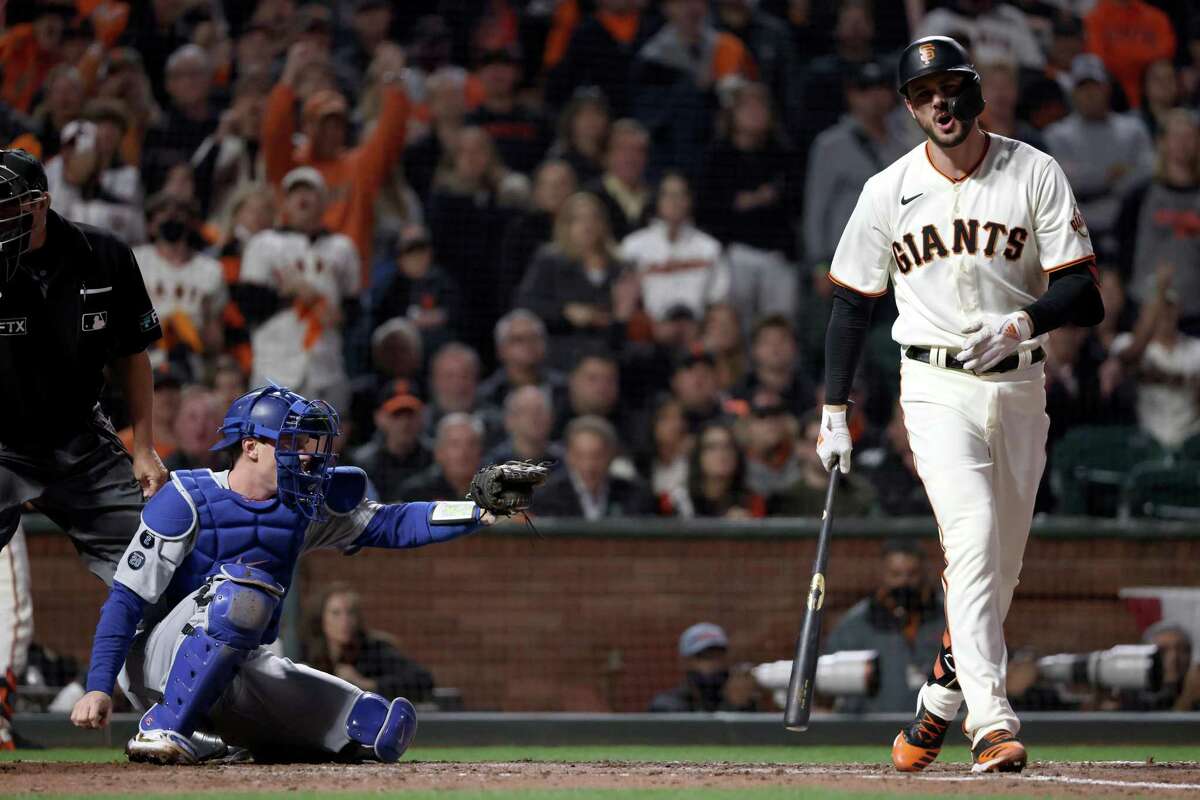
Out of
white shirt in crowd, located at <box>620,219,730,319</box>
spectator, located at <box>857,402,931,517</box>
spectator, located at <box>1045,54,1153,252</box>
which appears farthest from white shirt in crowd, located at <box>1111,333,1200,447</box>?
white shirt in crowd, located at <box>620,219,730,319</box>

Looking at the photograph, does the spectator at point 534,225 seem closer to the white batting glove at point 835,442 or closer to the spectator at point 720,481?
the spectator at point 720,481

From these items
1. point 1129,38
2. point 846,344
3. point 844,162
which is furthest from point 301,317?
point 1129,38

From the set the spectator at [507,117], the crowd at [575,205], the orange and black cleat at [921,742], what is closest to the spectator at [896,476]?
the crowd at [575,205]

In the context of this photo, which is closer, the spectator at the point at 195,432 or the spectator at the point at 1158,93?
the spectator at the point at 195,432

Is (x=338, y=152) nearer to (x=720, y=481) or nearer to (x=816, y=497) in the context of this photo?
(x=720, y=481)

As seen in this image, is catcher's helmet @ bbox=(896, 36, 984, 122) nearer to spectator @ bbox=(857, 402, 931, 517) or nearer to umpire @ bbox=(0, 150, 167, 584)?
umpire @ bbox=(0, 150, 167, 584)
